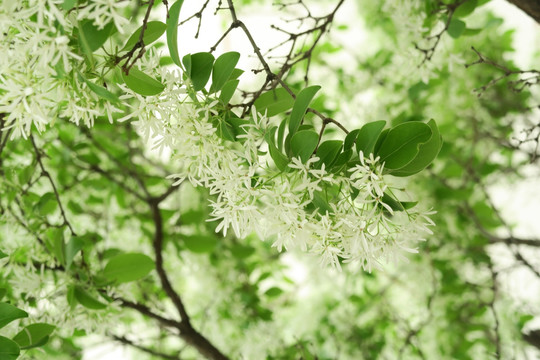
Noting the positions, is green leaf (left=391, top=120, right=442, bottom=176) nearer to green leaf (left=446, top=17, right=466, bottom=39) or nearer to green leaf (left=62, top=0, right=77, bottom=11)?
green leaf (left=62, top=0, right=77, bottom=11)

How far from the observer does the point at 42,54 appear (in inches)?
16.9

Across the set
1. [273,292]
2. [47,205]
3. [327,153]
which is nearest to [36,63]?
[327,153]

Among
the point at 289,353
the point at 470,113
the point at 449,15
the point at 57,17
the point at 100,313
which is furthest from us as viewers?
the point at 470,113

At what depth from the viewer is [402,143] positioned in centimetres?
54

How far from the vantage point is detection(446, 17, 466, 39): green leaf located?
100 cm

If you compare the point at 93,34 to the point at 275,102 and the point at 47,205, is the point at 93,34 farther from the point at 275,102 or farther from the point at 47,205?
the point at 47,205

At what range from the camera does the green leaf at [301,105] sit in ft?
1.65

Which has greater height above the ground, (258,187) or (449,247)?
(258,187)

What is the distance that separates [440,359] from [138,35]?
1.92 meters

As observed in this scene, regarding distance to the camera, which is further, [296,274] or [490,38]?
[296,274]

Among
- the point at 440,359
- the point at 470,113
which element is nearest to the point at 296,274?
the point at 440,359

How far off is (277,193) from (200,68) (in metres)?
0.17

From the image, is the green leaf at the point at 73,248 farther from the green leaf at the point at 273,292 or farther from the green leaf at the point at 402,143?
the green leaf at the point at 273,292

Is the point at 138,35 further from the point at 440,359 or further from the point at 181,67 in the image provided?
the point at 440,359
